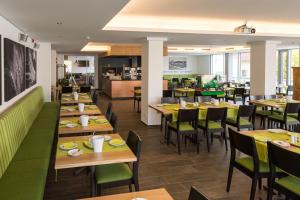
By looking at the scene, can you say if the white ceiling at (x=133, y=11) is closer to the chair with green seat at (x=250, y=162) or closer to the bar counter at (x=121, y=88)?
the chair with green seat at (x=250, y=162)

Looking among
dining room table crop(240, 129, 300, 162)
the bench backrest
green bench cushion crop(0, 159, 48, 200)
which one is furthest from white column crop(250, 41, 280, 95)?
green bench cushion crop(0, 159, 48, 200)

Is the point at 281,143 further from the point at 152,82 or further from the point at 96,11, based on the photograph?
the point at 152,82

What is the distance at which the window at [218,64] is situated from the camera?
17.8m

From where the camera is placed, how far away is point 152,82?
7.45 metres

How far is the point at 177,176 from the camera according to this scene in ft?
13.5

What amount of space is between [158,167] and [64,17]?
107 inches

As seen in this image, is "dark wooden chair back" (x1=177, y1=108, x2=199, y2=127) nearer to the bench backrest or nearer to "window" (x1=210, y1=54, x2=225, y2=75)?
the bench backrest

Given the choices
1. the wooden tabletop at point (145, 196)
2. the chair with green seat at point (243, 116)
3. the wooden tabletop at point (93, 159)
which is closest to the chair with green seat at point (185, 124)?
the chair with green seat at point (243, 116)

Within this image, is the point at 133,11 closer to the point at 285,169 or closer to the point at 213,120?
the point at 213,120

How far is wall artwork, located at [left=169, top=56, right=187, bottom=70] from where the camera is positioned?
20.0 metres

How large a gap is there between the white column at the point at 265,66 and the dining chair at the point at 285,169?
597 centimetres

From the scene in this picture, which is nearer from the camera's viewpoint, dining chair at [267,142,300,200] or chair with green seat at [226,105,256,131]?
dining chair at [267,142,300,200]

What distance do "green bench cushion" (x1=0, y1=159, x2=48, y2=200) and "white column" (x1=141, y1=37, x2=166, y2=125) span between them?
4.33 metres

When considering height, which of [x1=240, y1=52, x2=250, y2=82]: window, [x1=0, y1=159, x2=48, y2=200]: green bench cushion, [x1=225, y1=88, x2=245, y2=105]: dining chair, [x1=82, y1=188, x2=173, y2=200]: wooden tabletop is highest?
[x1=240, y1=52, x2=250, y2=82]: window
